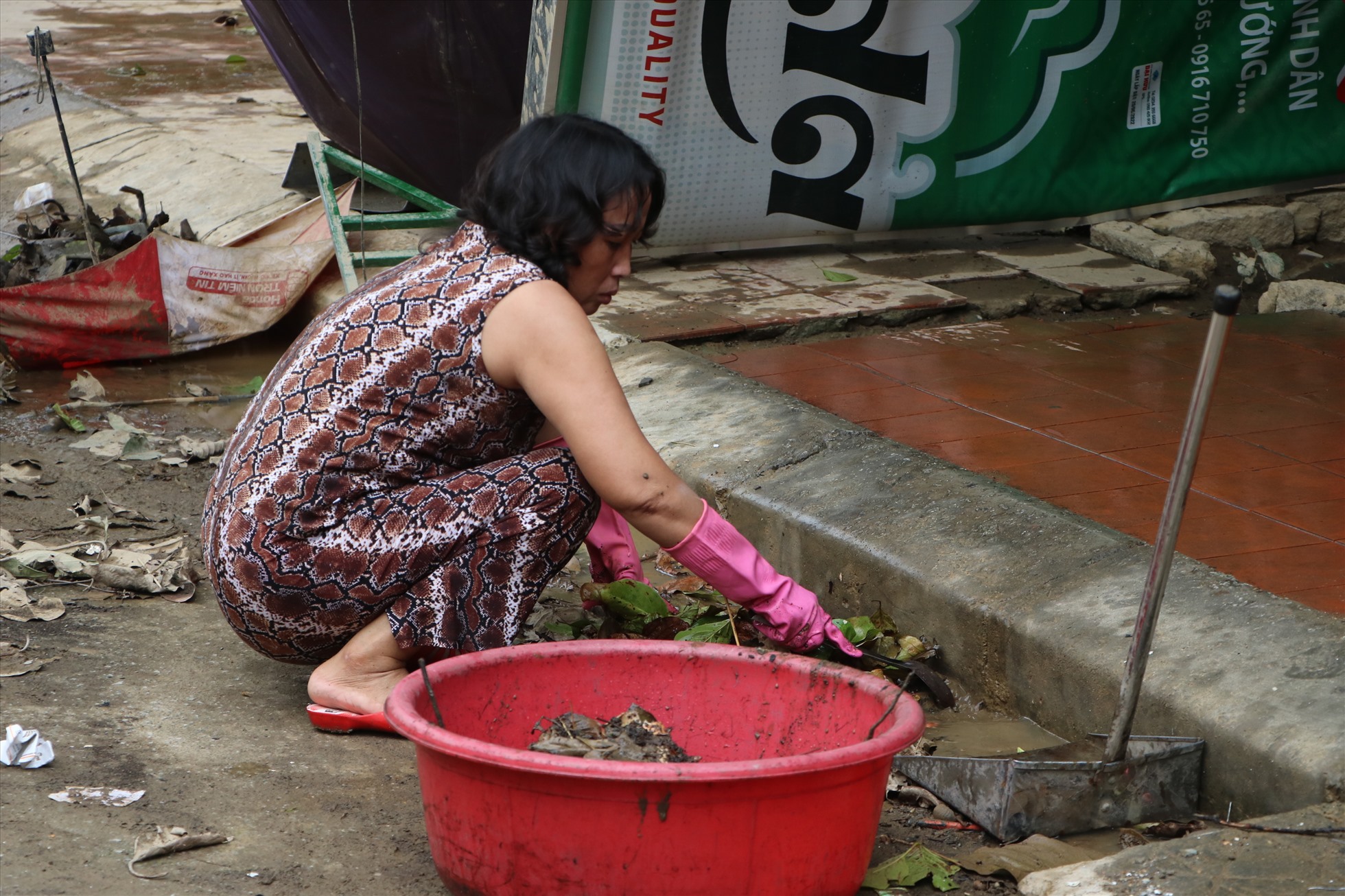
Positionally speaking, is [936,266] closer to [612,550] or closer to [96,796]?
[612,550]

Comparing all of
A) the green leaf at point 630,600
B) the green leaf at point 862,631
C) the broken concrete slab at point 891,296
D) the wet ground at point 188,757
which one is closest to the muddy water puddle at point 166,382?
the wet ground at point 188,757

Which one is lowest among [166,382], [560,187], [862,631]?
[166,382]

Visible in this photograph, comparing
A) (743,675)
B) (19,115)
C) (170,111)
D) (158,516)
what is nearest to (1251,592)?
(743,675)

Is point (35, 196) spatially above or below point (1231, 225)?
below

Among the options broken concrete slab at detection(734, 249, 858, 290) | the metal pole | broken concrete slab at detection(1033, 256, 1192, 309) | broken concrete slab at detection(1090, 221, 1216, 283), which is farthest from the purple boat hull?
broken concrete slab at detection(1090, 221, 1216, 283)

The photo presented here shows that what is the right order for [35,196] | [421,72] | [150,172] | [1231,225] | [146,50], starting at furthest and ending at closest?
[146,50] < [150,172] < [35,196] < [421,72] < [1231,225]

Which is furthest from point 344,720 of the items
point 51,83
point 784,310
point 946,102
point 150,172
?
point 150,172

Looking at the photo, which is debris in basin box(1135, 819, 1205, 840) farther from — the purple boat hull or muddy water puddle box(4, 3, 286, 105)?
muddy water puddle box(4, 3, 286, 105)

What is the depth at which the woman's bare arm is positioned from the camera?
2.33 m

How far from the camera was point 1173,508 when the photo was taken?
2.04 meters

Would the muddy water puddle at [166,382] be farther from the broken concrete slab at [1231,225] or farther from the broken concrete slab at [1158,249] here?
the broken concrete slab at [1231,225]

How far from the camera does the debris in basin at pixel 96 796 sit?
2229mm

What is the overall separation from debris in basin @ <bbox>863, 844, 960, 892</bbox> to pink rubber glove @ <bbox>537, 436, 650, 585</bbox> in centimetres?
103

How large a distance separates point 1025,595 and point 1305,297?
2.99 metres
